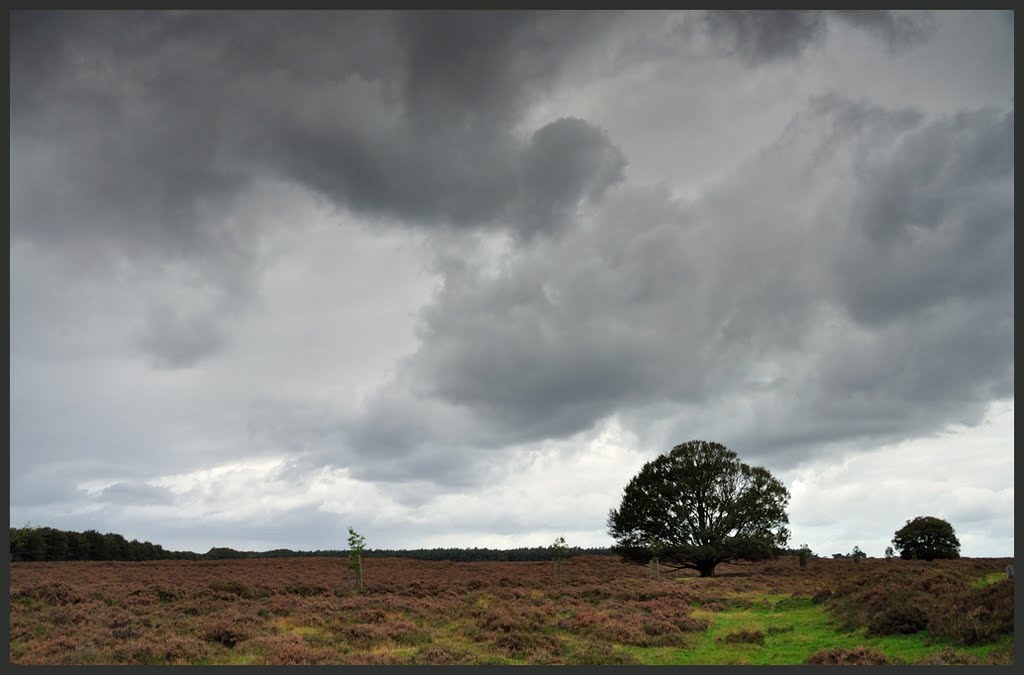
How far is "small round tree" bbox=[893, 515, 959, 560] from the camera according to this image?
7894cm

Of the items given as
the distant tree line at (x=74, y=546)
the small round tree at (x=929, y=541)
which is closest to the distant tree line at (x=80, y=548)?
the distant tree line at (x=74, y=546)

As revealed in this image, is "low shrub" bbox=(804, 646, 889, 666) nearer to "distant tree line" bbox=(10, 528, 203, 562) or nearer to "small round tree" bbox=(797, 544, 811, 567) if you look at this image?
"small round tree" bbox=(797, 544, 811, 567)

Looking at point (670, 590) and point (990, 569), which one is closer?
point (670, 590)

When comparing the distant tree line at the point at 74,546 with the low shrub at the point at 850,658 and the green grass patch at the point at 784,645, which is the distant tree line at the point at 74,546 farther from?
the low shrub at the point at 850,658

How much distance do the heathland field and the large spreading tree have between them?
1782 cm

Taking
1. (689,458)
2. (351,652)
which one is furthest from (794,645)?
(689,458)

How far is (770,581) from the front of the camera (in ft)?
175

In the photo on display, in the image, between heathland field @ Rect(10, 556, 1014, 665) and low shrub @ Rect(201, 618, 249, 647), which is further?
low shrub @ Rect(201, 618, 249, 647)

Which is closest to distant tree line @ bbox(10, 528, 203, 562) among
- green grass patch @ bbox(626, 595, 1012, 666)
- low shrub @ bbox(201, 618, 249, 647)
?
low shrub @ bbox(201, 618, 249, 647)

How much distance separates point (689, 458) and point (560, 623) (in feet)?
127

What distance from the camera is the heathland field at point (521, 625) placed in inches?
810

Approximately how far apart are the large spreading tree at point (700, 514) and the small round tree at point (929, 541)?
27.0 metres

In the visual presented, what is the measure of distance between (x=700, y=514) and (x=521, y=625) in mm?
40916

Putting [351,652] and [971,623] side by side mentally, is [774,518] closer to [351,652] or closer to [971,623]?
[971,623]
